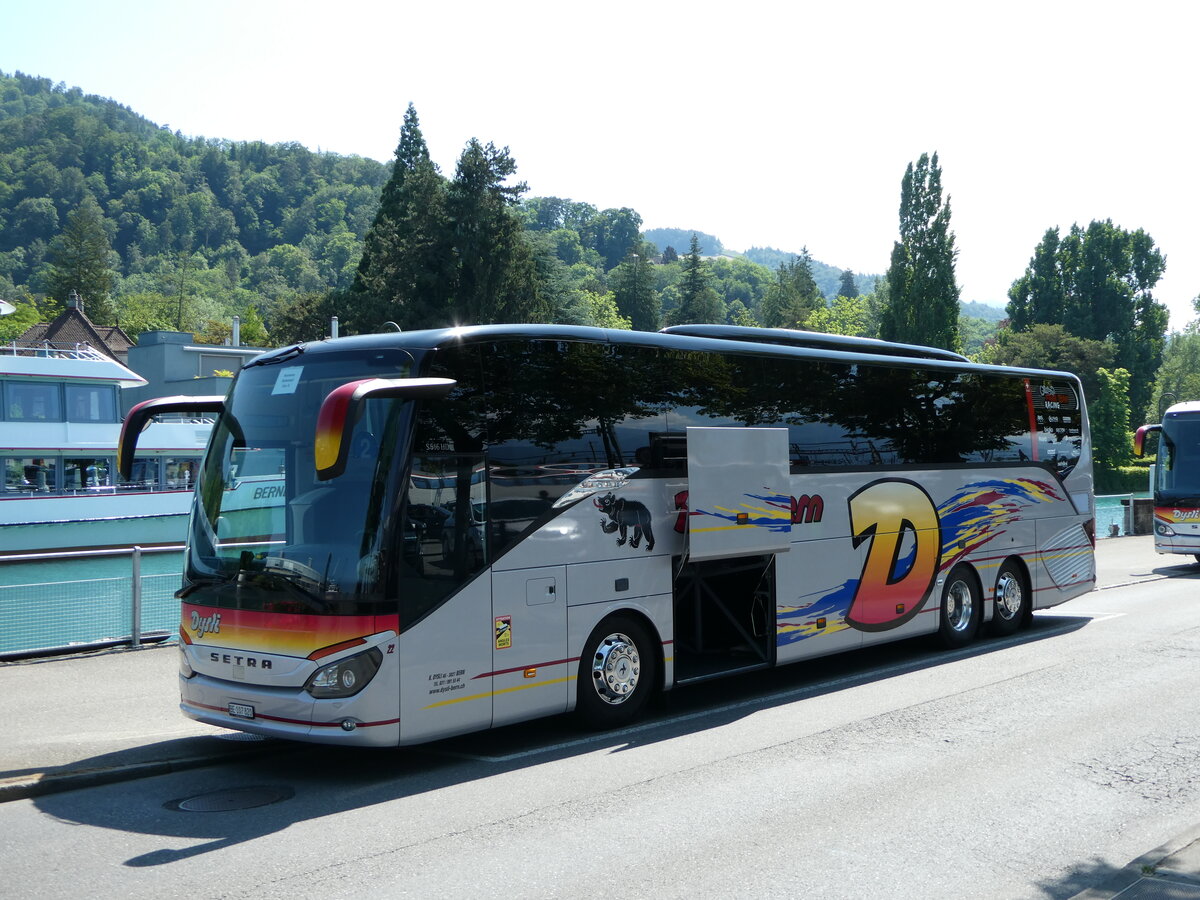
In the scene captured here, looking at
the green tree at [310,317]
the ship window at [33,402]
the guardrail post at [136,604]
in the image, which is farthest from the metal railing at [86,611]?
the green tree at [310,317]

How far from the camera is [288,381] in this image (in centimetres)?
874

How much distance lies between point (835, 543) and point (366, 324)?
52.2 m

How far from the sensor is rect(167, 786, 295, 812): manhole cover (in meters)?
7.66

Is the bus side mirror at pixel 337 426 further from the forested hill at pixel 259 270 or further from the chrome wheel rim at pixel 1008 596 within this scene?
the forested hill at pixel 259 270

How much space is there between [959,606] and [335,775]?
350 inches

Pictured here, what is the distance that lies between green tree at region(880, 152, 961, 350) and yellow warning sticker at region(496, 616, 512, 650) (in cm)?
7779

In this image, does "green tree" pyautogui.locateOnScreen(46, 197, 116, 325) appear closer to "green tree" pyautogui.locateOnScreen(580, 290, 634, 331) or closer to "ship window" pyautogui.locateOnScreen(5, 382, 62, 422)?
"green tree" pyautogui.locateOnScreen(580, 290, 634, 331)

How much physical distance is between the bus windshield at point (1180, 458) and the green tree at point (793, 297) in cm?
10978

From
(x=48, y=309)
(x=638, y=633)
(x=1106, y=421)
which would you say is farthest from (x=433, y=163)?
(x=638, y=633)

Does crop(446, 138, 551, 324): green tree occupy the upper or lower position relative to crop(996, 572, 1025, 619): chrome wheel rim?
upper

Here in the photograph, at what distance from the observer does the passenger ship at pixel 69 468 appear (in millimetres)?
32531

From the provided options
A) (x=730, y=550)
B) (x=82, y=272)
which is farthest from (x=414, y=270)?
(x=82, y=272)

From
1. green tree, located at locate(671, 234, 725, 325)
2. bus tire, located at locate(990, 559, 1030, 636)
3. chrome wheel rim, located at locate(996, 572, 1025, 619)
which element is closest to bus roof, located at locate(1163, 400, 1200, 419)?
bus tire, located at locate(990, 559, 1030, 636)

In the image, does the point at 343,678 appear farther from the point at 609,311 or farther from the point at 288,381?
the point at 609,311
